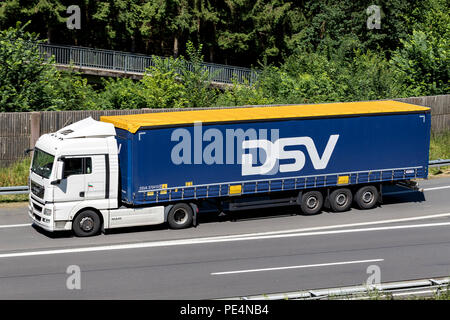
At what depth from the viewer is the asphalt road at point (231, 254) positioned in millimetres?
16859

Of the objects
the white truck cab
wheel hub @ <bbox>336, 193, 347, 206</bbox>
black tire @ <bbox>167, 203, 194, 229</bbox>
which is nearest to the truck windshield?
the white truck cab

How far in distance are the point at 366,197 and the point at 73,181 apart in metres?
9.36

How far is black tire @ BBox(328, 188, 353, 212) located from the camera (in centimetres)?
2420

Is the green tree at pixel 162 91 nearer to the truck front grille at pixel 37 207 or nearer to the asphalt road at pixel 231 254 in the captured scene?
the asphalt road at pixel 231 254

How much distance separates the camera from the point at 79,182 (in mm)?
20844

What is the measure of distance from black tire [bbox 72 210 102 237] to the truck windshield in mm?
1428

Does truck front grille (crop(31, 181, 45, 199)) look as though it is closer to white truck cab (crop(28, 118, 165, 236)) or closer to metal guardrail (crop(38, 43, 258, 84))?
white truck cab (crop(28, 118, 165, 236))

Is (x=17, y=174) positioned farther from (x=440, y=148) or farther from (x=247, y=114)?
(x=440, y=148)

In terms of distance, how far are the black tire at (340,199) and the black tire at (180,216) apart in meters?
4.63

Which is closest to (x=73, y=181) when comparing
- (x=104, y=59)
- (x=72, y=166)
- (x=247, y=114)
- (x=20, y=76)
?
(x=72, y=166)

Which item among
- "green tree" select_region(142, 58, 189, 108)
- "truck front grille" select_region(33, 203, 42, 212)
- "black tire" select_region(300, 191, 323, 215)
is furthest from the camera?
"green tree" select_region(142, 58, 189, 108)

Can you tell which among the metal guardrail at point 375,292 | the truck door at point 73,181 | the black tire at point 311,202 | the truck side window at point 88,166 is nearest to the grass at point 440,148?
the black tire at point 311,202
